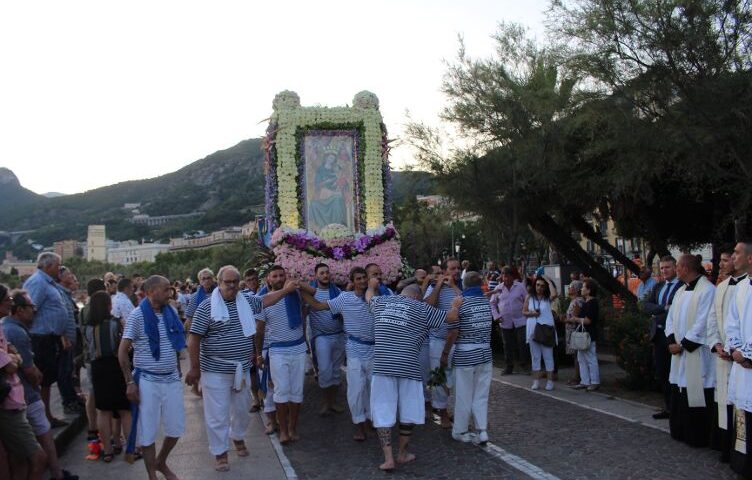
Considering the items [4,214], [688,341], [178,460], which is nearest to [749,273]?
[688,341]

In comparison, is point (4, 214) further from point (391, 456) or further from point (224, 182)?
point (391, 456)

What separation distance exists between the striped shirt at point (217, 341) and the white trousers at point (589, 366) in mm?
5872

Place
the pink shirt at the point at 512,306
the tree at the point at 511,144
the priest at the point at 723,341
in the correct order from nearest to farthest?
the priest at the point at 723,341 → the pink shirt at the point at 512,306 → the tree at the point at 511,144

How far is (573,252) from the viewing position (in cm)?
2073

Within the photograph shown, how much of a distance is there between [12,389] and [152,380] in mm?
1230

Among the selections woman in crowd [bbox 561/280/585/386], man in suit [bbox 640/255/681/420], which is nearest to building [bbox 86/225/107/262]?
woman in crowd [bbox 561/280/585/386]

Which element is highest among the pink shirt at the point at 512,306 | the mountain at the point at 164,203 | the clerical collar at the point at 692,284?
the mountain at the point at 164,203

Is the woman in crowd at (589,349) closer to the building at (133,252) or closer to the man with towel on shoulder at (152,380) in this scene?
the man with towel on shoulder at (152,380)

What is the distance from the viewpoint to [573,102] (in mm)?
14945

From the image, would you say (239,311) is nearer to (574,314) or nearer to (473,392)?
(473,392)

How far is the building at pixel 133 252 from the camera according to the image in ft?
553

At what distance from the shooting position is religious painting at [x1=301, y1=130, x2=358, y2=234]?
1302cm

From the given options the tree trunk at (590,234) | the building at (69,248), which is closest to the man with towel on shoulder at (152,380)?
the tree trunk at (590,234)

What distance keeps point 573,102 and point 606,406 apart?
7.26 metres
